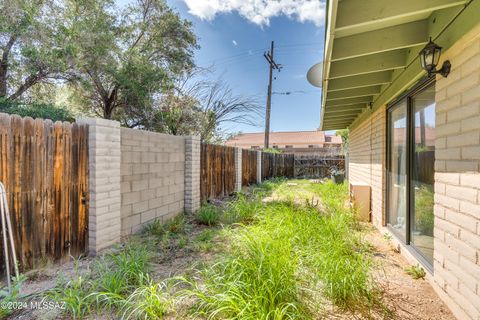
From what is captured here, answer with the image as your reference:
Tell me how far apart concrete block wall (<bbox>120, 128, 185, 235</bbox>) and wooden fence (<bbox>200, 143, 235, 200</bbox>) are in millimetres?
860

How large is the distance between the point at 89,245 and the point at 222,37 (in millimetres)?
11166

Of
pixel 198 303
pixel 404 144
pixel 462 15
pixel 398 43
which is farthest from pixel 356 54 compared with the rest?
pixel 198 303

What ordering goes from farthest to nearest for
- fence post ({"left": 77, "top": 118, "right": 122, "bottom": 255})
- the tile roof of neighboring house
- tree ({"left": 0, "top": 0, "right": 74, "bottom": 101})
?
1. the tile roof of neighboring house
2. tree ({"left": 0, "top": 0, "right": 74, "bottom": 101})
3. fence post ({"left": 77, "top": 118, "right": 122, "bottom": 255})

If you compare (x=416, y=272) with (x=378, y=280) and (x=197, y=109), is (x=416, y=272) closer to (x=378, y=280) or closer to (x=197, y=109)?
(x=378, y=280)

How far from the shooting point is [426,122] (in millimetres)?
2963

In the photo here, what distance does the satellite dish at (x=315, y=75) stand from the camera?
4840mm

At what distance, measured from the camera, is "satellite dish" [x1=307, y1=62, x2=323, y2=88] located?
191 inches

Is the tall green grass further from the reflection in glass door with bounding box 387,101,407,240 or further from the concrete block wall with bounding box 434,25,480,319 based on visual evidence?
the reflection in glass door with bounding box 387,101,407,240

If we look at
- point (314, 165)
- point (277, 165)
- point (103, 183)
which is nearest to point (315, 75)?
point (103, 183)

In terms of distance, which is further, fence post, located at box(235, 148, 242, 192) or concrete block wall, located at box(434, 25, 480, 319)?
fence post, located at box(235, 148, 242, 192)

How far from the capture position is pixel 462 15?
2.04 m

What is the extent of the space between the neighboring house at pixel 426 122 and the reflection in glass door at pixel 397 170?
1cm

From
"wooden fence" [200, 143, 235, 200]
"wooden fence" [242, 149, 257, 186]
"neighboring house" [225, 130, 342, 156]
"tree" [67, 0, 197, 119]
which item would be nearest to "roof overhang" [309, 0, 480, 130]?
"wooden fence" [200, 143, 235, 200]

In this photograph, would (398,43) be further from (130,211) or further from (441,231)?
(130,211)
